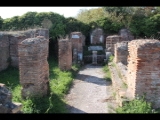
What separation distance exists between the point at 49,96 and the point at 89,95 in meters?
1.60

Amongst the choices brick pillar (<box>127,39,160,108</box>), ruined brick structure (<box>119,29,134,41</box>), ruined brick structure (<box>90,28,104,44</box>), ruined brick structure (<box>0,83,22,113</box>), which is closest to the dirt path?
brick pillar (<box>127,39,160,108</box>)

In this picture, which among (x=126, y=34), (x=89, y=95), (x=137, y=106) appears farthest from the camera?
(x=126, y=34)

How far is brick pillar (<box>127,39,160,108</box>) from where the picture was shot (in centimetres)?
661

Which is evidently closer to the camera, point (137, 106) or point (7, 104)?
point (7, 104)

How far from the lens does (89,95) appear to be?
925 centimetres

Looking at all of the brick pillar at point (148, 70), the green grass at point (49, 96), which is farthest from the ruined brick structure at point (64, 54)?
the brick pillar at point (148, 70)

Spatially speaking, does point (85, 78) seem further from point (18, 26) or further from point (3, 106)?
point (18, 26)

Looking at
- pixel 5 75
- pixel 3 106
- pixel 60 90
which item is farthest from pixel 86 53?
pixel 3 106

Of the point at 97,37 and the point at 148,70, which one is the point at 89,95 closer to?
the point at 148,70

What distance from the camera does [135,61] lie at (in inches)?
270

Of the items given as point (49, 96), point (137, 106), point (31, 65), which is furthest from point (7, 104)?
point (49, 96)

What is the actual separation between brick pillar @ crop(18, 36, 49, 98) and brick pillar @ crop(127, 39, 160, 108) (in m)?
2.93

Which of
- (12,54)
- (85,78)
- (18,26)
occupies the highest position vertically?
(18,26)
